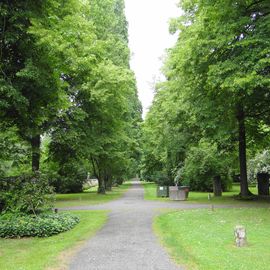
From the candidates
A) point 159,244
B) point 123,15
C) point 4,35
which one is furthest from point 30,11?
point 123,15

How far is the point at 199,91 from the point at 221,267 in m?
13.5

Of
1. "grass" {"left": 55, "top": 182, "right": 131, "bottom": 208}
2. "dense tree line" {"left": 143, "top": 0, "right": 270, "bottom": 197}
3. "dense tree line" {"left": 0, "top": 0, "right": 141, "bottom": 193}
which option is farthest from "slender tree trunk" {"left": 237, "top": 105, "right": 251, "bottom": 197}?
"grass" {"left": 55, "top": 182, "right": 131, "bottom": 208}

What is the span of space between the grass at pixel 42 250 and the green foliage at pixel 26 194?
5.38ft

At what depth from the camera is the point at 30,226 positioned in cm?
1173

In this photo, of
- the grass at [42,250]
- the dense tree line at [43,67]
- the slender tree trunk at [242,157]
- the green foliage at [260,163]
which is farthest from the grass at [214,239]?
the green foliage at [260,163]

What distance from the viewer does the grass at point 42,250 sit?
8.07m

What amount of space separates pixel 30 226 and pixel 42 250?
2.41 metres

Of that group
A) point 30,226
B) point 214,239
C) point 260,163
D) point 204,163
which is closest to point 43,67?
point 30,226

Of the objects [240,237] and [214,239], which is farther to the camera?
[214,239]

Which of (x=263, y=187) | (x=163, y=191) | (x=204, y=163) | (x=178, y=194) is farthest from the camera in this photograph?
(x=204, y=163)

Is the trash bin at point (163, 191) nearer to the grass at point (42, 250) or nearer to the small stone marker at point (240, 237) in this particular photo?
the grass at point (42, 250)

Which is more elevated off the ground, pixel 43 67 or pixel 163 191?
pixel 43 67

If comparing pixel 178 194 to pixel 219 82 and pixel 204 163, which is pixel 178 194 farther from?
pixel 219 82

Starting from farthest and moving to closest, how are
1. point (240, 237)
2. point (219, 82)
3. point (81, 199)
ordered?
point (81, 199), point (219, 82), point (240, 237)
